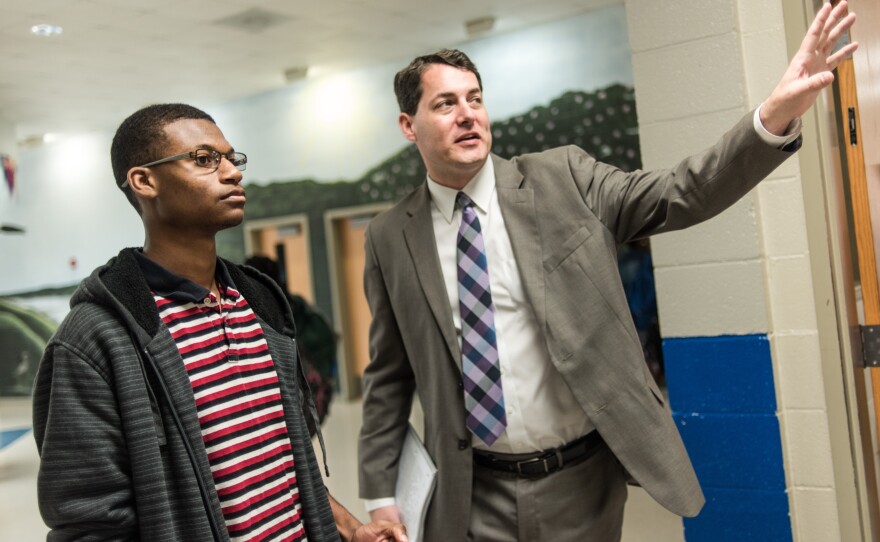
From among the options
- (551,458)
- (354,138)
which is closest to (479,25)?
(354,138)

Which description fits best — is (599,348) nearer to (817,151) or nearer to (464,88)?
(464,88)

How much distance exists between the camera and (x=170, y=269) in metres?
1.38

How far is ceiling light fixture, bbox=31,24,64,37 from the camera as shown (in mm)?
6637

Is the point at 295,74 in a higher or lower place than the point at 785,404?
higher

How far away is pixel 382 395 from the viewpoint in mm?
2158

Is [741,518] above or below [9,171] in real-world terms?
below

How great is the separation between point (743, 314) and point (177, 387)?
169 centimetres

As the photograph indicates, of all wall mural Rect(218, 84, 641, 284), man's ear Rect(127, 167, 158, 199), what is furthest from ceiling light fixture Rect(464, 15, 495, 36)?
man's ear Rect(127, 167, 158, 199)

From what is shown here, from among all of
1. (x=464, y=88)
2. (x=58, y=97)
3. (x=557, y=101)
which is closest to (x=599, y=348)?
(x=464, y=88)

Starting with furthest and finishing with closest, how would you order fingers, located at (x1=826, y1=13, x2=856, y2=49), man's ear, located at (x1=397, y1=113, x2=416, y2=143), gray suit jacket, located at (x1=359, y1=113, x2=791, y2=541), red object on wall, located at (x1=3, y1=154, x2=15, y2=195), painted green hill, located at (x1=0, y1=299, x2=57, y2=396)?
red object on wall, located at (x1=3, y1=154, x2=15, y2=195), painted green hill, located at (x1=0, y1=299, x2=57, y2=396), man's ear, located at (x1=397, y1=113, x2=416, y2=143), gray suit jacket, located at (x1=359, y1=113, x2=791, y2=541), fingers, located at (x1=826, y1=13, x2=856, y2=49)

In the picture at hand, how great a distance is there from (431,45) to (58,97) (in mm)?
4304

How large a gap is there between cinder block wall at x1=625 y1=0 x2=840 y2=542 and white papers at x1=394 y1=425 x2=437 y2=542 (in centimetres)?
87

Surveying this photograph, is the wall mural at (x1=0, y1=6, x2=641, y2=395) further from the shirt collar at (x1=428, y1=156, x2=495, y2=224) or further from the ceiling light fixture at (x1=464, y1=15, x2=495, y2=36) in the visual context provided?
the shirt collar at (x1=428, y1=156, x2=495, y2=224)

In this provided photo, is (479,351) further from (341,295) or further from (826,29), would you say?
(341,295)
